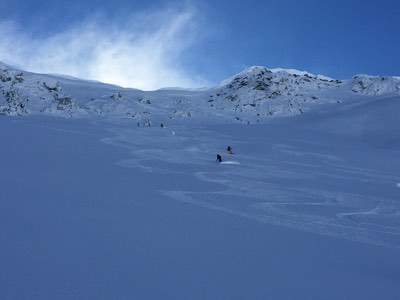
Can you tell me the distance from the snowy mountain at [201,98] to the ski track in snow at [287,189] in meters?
17.2

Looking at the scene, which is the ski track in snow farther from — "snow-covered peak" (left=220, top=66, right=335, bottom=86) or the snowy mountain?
"snow-covered peak" (left=220, top=66, right=335, bottom=86)

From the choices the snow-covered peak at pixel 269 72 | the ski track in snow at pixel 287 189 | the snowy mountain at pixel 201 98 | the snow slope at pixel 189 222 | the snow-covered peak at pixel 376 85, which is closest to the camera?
the snow slope at pixel 189 222

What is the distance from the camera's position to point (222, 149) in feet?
60.8

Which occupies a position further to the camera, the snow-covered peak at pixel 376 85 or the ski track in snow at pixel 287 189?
the snow-covered peak at pixel 376 85

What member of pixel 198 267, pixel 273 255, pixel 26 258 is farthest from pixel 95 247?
pixel 273 255

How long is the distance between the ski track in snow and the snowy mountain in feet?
56.4

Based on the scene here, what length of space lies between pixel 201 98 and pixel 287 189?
4450 cm

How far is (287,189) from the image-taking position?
10359 mm

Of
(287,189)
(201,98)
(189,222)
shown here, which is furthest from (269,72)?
(189,222)

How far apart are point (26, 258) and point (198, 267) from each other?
4.77 ft

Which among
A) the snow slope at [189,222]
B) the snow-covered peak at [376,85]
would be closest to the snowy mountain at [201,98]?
the snow-covered peak at [376,85]

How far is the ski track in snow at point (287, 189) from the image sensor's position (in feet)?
23.9

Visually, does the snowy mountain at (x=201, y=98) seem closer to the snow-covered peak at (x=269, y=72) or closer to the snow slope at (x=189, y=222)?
the snow-covered peak at (x=269, y=72)

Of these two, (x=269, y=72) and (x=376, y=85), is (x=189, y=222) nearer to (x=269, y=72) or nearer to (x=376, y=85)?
(x=376, y=85)
